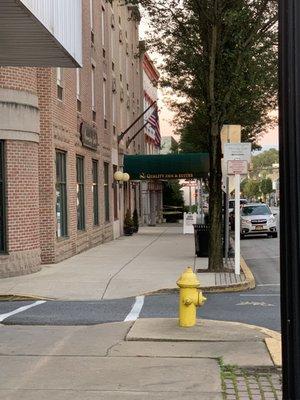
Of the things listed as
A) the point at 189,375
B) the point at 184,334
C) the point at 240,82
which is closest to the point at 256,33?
the point at 240,82

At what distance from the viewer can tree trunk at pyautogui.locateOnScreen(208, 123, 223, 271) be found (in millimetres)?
14258

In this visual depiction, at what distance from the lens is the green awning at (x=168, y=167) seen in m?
30.4

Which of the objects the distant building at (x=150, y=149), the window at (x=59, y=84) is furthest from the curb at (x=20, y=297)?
the distant building at (x=150, y=149)

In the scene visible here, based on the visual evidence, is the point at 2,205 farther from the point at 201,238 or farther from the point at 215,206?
the point at 201,238

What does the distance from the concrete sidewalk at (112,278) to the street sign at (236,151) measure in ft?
8.77

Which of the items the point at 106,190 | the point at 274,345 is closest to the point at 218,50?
the point at 274,345

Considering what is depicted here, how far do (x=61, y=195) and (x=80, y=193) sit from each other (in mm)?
3132

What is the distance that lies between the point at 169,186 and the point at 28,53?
49301 millimetres

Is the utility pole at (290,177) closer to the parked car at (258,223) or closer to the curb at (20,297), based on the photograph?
the curb at (20,297)

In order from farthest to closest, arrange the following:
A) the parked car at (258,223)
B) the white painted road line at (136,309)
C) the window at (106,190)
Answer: the parked car at (258,223)
the window at (106,190)
the white painted road line at (136,309)

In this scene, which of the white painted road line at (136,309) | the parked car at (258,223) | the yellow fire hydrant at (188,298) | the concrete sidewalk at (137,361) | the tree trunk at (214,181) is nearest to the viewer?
the concrete sidewalk at (137,361)

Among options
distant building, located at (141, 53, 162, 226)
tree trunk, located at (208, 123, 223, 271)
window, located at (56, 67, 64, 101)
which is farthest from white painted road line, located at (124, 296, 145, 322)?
distant building, located at (141, 53, 162, 226)

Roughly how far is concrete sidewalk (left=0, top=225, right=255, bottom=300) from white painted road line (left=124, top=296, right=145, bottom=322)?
49 centimetres

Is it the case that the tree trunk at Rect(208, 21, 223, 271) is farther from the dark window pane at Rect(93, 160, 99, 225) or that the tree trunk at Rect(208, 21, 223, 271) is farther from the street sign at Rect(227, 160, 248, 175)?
the dark window pane at Rect(93, 160, 99, 225)
